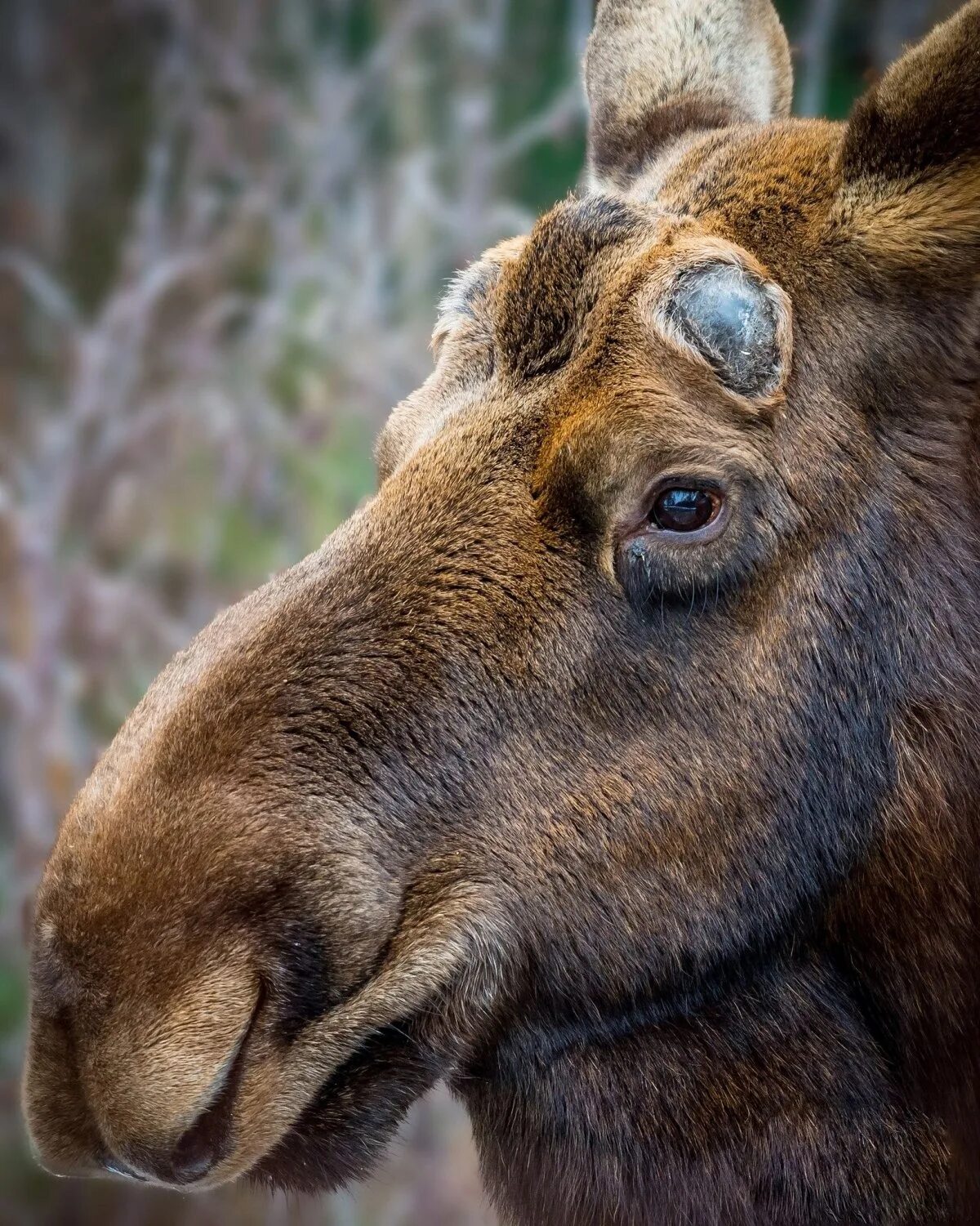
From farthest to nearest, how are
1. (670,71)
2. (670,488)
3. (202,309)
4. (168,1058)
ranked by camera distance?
1. (202,309)
2. (670,71)
3. (670,488)
4. (168,1058)

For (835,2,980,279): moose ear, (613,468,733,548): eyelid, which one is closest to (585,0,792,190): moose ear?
(835,2,980,279): moose ear

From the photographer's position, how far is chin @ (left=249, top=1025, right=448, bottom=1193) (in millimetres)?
1013

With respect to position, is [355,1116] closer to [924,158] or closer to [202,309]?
[924,158]

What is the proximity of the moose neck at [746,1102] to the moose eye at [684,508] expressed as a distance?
1.28 ft

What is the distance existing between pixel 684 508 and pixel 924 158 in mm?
349

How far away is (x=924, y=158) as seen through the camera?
104cm

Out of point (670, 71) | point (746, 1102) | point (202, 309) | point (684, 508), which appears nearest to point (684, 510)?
point (684, 508)

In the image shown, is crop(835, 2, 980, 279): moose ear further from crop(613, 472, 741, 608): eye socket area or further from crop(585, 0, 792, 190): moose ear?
crop(585, 0, 792, 190): moose ear

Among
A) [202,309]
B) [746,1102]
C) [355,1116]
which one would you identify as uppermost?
[202,309]

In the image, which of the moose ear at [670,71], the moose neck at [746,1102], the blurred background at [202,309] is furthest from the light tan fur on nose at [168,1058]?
the blurred background at [202,309]

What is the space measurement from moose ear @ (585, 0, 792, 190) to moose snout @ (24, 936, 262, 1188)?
3.27ft

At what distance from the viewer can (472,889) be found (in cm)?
101

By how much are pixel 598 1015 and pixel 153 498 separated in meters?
1.87

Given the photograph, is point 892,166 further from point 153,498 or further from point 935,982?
point 153,498
